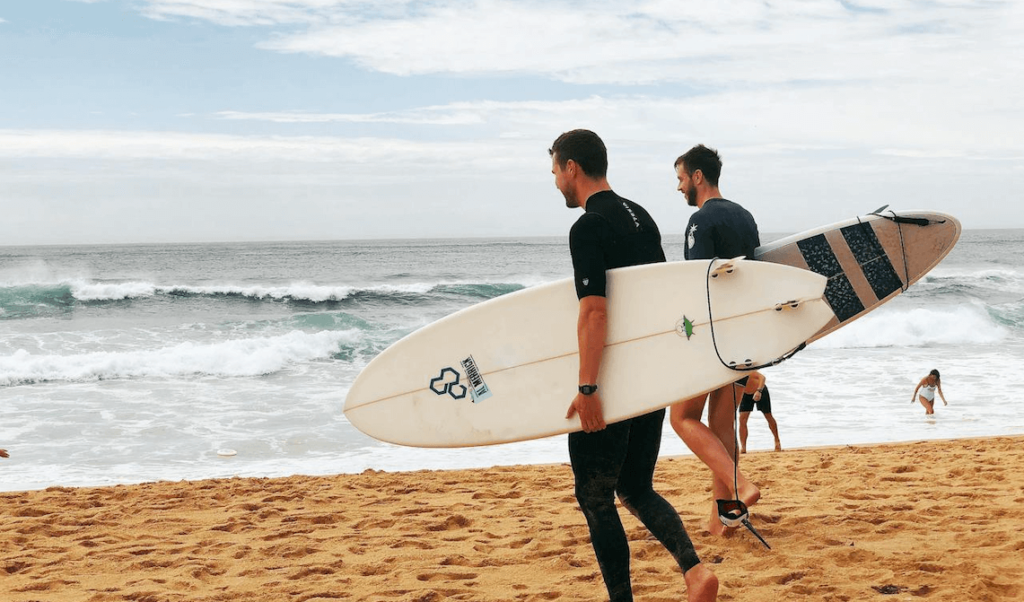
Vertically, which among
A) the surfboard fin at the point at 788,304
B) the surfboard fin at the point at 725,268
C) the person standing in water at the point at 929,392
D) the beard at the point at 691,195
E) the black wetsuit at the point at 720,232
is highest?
the beard at the point at 691,195

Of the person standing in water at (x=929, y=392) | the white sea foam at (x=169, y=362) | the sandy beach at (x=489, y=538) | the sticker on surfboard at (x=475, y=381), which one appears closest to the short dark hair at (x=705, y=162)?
the sticker on surfboard at (x=475, y=381)

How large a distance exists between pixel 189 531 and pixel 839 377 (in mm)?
8851

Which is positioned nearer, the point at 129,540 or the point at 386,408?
the point at 386,408

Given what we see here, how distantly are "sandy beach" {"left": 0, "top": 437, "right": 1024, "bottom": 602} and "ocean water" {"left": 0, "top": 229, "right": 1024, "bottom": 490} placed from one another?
57.5 inches

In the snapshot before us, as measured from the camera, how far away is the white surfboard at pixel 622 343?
8.77 ft

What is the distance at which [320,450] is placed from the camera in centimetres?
734

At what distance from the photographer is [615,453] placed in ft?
7.86

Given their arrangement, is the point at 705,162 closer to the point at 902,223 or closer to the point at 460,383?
the point at 902,223

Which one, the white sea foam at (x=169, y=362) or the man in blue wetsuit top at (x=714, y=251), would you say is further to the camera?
the white sea foam at (x=169, y=362)

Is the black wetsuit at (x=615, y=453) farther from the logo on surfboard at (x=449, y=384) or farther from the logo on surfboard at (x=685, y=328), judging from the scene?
the logo on surfboard at (x=449, y=384)

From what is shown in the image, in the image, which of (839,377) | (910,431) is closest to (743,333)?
(910,431)

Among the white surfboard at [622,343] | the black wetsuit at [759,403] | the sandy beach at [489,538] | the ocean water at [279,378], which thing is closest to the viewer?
the white surfboard at [622,343]

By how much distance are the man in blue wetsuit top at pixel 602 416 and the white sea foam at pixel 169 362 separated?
400 inches

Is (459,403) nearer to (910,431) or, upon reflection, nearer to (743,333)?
(743,333)
